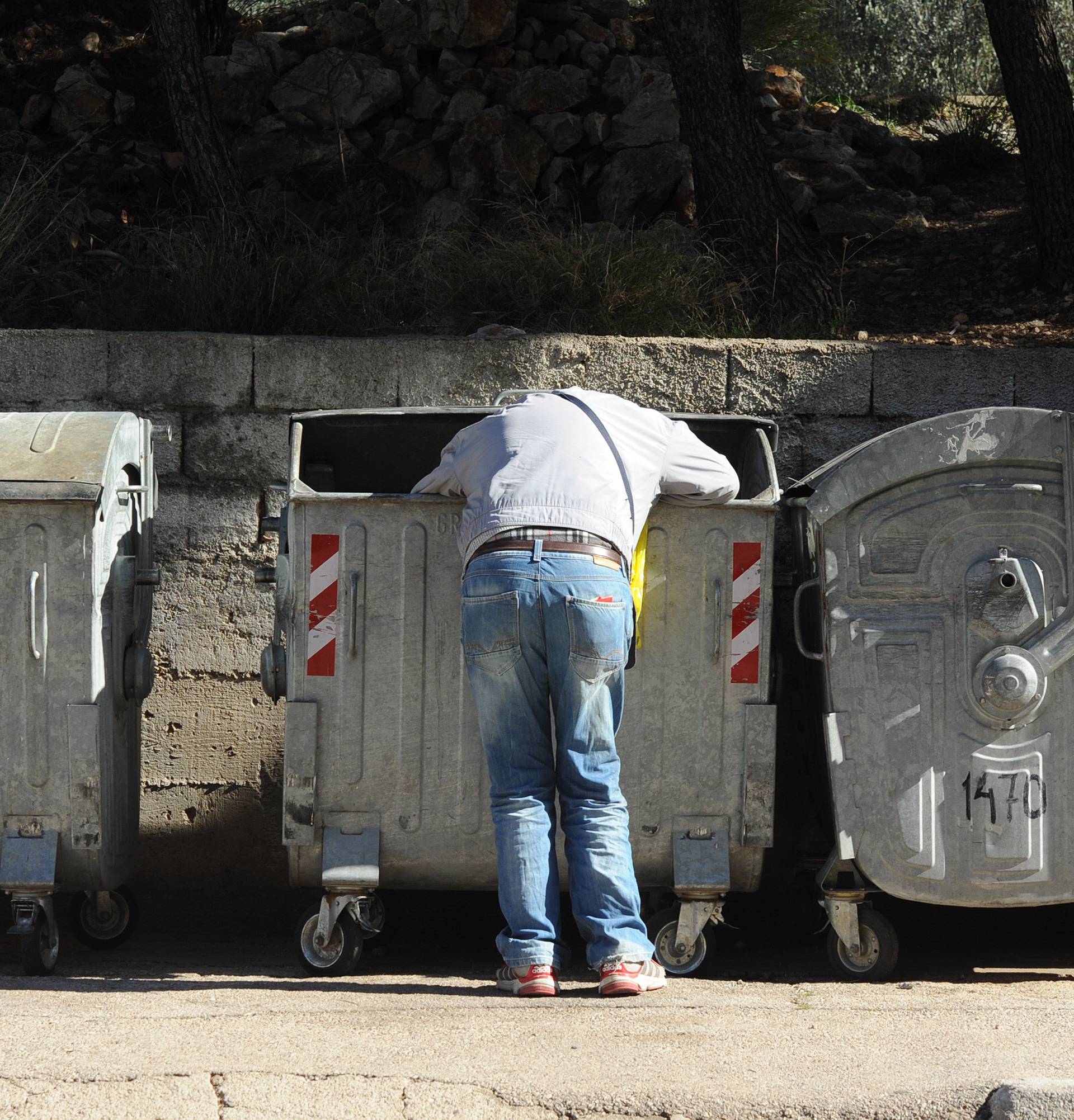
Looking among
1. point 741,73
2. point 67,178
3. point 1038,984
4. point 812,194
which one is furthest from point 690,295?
point 67,178

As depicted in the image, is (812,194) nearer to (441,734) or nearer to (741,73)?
(741,73)

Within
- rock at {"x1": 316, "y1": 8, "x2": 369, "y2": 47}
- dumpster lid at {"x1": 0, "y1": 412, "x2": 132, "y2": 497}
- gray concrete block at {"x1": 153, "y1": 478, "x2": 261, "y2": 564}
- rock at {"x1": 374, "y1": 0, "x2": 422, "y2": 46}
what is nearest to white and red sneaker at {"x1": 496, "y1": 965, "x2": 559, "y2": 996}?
dumpster lid at {"x1": 0, "y1": 412, "x2": 132, "y2": 497}

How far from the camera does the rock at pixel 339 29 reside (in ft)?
26.7

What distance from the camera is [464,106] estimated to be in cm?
766

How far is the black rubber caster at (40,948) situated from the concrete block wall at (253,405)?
40.0 inches

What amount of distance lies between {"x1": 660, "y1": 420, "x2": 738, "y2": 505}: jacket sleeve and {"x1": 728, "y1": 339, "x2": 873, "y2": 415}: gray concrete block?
141cm

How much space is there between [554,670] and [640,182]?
4341mm

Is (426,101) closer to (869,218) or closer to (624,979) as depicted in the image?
(869,218)

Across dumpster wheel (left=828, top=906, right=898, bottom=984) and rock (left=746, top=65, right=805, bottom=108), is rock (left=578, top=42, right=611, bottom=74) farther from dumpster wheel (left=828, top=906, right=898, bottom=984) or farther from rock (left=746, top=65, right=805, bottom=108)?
dumpster wheel (left=828, top=906, right=898, bottom=984)

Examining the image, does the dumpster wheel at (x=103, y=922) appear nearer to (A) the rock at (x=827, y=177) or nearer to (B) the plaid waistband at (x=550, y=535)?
(B) the plaid waistband at (x=550, y=535)

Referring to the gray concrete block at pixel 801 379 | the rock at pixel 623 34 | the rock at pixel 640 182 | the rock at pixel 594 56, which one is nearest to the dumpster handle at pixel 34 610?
the gray concrete block at pixel 801 379

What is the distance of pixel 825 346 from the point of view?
16.5ft

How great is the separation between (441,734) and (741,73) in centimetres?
387

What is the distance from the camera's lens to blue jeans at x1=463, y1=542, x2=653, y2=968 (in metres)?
3.36
